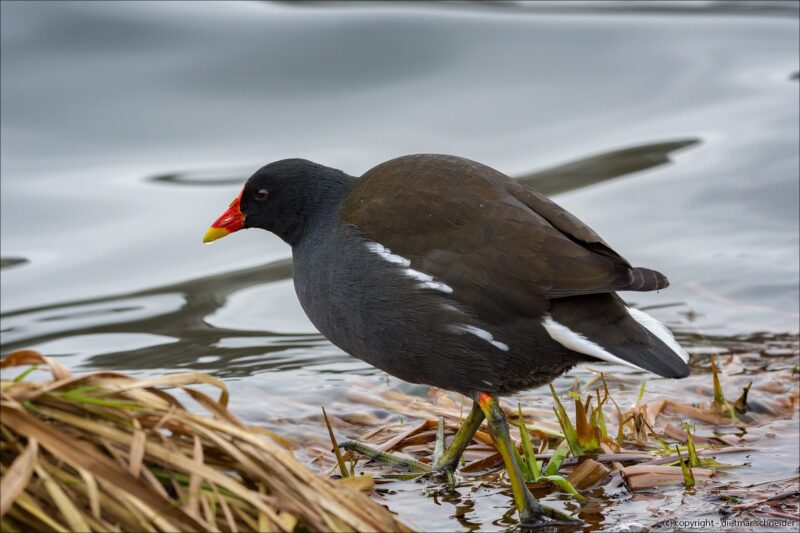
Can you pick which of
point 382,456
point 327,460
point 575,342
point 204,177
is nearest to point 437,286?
point 575,342

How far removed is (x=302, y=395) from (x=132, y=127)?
398 cm

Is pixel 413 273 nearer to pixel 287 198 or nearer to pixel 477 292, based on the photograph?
pixel 477 292

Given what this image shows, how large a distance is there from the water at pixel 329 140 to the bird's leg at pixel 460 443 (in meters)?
1.86

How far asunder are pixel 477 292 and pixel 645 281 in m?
0.49

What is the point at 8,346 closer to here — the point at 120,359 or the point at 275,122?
the point at 120,359

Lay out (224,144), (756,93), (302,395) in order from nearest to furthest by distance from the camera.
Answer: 1. (302,395)
2. (224,144)
3. (756,93)

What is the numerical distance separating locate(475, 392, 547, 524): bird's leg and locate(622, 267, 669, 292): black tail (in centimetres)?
54

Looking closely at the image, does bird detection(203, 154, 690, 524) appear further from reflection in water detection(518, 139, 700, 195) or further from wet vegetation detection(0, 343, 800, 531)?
reflection in water detection(518, 139, 700, 195)

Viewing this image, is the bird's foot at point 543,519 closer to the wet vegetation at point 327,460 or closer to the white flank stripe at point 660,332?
the wet vegetation at point 327,460

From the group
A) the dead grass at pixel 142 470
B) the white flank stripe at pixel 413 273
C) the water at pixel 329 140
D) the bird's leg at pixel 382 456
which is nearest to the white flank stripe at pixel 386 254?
the white flank stripe at pixel 413 273

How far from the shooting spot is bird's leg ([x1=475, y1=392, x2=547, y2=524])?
3143mm

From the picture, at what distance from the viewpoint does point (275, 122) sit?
27.8ft

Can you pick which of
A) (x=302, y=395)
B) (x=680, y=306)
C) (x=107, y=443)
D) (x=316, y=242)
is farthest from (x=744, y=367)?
(x=107, y=443)

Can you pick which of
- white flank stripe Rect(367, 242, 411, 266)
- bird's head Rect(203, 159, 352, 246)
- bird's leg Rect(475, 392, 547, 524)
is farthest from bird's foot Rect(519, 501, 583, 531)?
bird's head Rect(203, 159, 352, 246)
